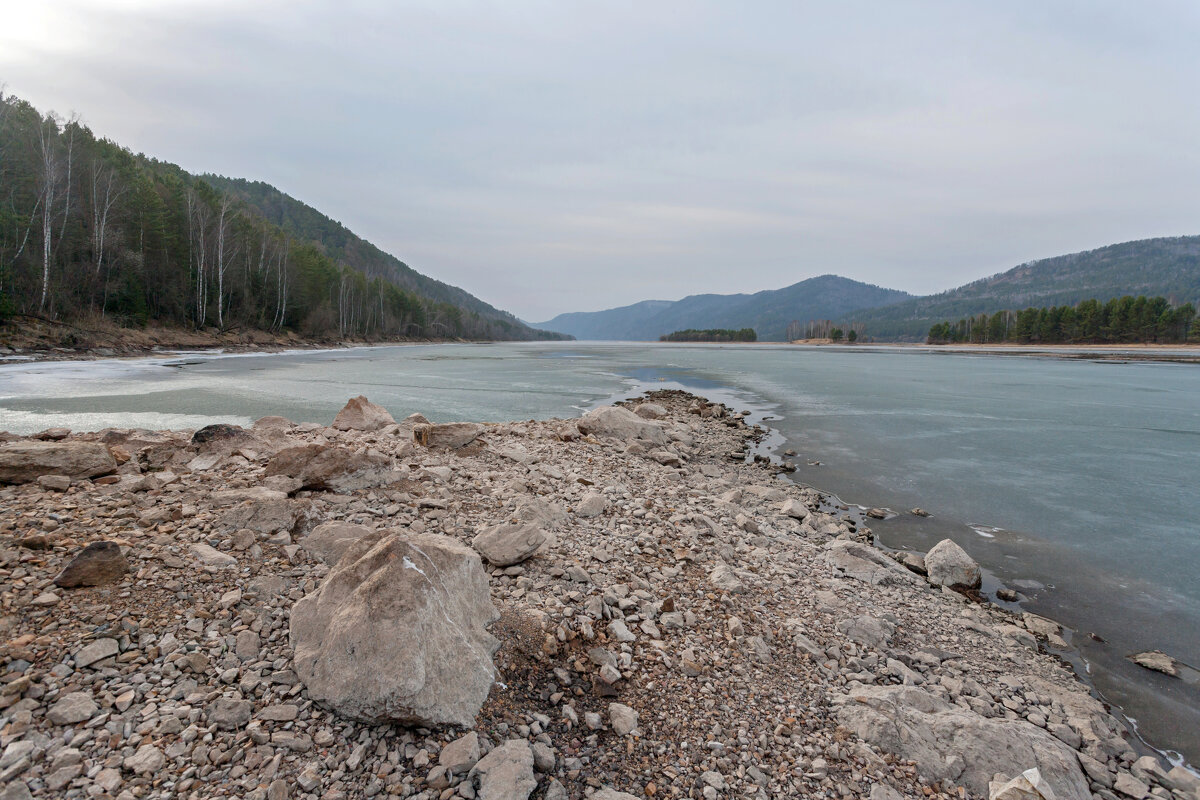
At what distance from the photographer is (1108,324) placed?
88125 millimetres

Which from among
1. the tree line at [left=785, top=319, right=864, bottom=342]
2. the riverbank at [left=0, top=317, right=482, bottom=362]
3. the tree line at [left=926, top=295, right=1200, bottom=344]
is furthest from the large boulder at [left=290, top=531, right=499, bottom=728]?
Result: the tree line at [left=785, top=319, right=864, bottom=342]

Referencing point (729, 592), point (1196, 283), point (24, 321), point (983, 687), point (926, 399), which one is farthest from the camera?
point (1196, 283)

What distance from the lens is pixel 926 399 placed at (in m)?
24.8

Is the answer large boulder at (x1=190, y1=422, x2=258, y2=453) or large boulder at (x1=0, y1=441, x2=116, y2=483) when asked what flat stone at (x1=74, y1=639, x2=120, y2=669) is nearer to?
large boulder at (x1=0, y1=441, x2=116, y2=483)

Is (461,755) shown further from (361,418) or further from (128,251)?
(128,251)

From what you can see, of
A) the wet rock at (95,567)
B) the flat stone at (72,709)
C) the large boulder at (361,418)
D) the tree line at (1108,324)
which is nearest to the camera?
the flat stone at (72,709)

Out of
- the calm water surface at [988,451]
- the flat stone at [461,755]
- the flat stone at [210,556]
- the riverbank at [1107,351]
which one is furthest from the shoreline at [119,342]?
the riverbank at [1107,351]

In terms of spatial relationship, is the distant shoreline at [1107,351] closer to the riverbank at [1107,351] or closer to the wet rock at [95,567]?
the riverbank at [1107,351]

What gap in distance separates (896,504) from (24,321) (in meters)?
42.8

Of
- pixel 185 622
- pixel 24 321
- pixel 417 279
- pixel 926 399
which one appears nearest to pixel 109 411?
pixel 185 622

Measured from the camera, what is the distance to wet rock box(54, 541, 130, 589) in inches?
130

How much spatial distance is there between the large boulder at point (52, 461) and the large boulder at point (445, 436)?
3.69m

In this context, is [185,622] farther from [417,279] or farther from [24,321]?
[417,279]

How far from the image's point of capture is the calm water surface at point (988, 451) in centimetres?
571
